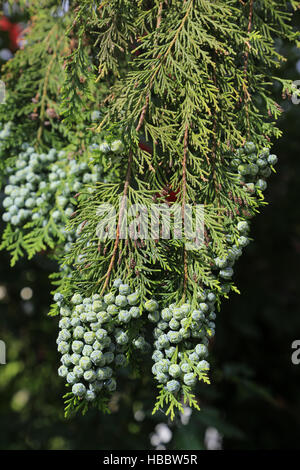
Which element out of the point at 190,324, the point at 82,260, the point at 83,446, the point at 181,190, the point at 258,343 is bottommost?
Answer: the point at 83,446

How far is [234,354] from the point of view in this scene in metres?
2.09

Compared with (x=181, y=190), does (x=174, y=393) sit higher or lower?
lower

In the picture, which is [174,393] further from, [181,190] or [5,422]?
[5,422]

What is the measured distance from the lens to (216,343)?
1.82 meters

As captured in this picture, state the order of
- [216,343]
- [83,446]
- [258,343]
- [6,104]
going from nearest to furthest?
[6,104], [83,446], [216,343], [258,343]

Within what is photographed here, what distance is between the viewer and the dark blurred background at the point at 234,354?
168cm

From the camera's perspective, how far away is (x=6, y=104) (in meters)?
1.02

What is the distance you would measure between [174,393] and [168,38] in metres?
0.57

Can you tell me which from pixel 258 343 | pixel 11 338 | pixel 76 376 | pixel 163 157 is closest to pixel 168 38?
pixel 163 157

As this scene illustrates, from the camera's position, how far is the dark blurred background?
1.68m
